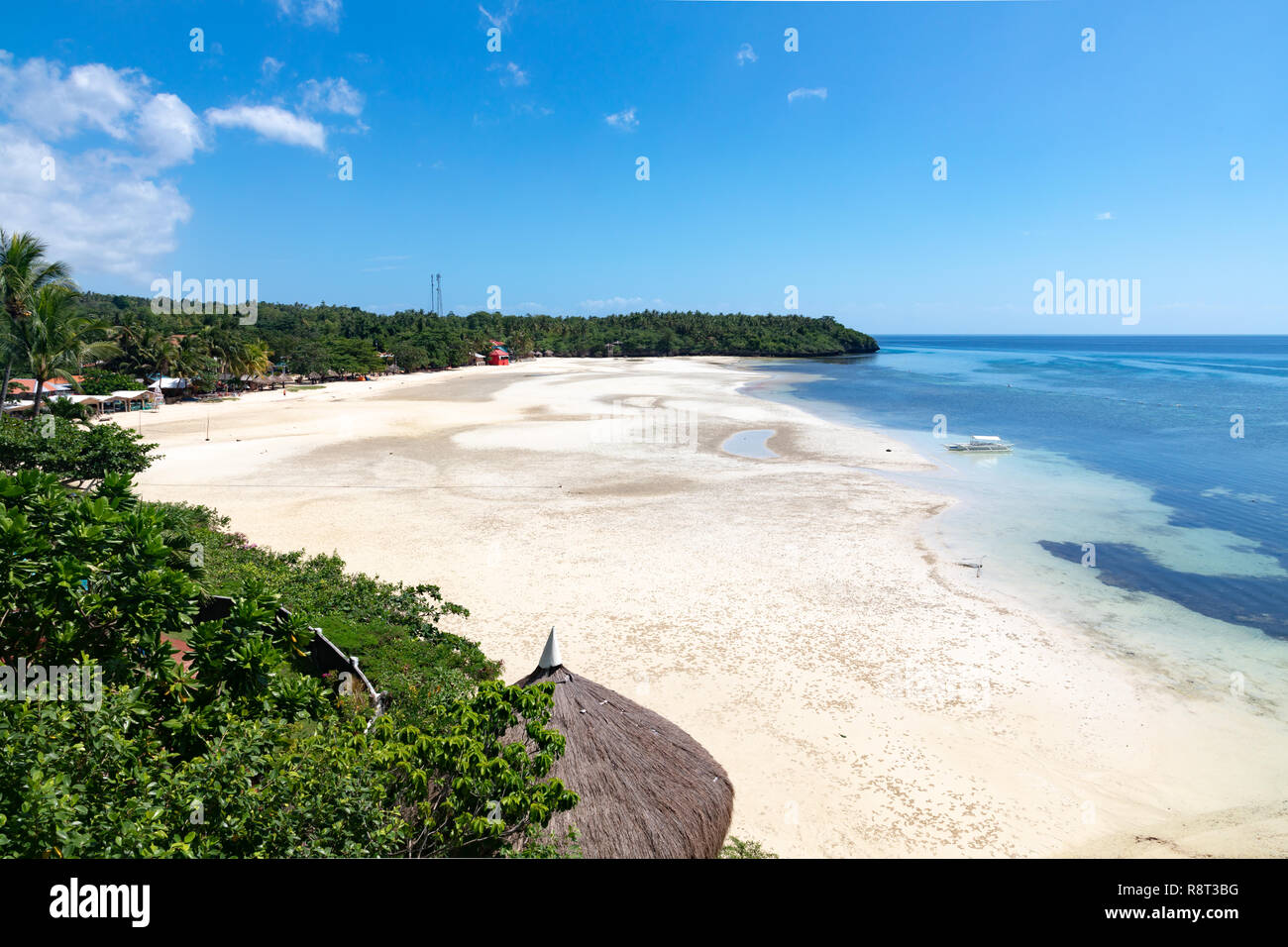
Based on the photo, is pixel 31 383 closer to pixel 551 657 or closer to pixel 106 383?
pixel 106 383

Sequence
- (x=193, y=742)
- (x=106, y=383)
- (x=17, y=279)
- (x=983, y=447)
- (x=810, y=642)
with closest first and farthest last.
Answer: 1. (x=193, y=742)
2. (x=810, y=642)
3. (x=17, y=279)
4. (x=983, y=447)
5. (x=106, y=383)

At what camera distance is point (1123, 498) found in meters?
23.6

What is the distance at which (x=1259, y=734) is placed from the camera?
9695mm

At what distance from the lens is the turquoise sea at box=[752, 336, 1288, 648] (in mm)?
14820

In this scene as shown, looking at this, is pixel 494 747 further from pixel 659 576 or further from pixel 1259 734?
pixel 1259 734

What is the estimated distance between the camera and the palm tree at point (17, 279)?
61.0 feet

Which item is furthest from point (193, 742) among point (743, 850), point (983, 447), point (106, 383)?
point (106, 383)

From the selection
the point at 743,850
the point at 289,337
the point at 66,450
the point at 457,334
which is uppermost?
the point at 457,334

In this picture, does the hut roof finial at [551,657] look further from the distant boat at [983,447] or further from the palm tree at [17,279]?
the distant boat at [983,447]

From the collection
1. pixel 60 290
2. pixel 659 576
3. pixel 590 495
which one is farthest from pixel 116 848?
pixel 60 290

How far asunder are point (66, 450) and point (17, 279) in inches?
370

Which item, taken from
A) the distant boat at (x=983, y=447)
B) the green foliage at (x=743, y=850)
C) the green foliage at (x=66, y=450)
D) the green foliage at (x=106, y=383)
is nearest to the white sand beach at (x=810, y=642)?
the green foliage at (x=743, y=850)

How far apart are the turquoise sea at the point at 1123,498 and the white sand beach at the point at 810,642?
2.00 m

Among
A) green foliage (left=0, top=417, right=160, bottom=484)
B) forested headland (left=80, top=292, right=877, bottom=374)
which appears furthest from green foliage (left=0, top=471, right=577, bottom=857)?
forested headland (left=80, top=292, right=877, bottom=374)
